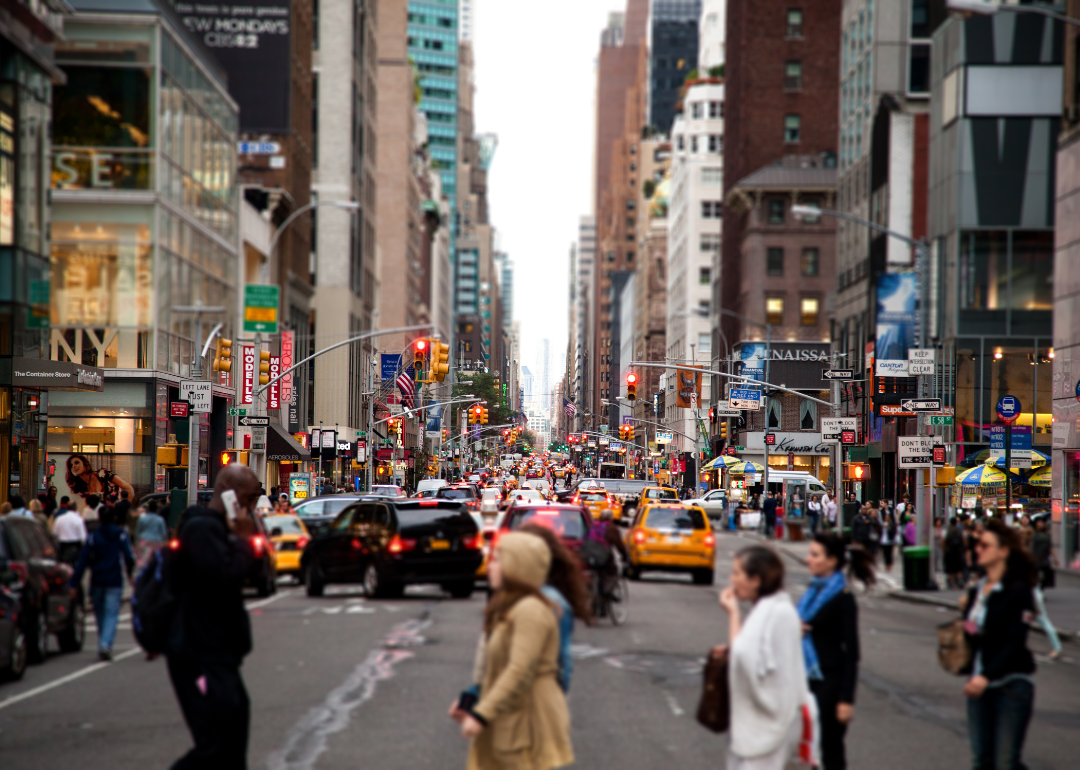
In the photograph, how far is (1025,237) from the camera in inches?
2050

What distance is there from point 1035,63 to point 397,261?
79.8 meters

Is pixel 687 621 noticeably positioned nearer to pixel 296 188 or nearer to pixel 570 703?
pixel 570 703

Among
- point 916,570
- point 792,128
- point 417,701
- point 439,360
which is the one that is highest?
point 792,128

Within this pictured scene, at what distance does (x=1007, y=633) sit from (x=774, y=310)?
92.8m

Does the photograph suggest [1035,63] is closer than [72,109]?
No

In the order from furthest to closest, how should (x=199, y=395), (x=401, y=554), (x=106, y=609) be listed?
1. (x=199, y=395)
2. (x=401, y=554)
3. (x=106, y=609)

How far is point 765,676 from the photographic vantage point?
7.26 metres

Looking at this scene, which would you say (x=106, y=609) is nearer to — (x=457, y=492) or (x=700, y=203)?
(x=457, y=492)

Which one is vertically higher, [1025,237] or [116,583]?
[1025,237]

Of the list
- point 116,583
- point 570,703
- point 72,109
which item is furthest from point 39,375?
point 570,703

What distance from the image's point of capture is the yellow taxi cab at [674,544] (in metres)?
25.4

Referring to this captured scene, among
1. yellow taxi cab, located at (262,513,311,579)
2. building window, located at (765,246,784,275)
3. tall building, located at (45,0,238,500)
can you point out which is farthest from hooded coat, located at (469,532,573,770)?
building window, located at (765,246,784,275)

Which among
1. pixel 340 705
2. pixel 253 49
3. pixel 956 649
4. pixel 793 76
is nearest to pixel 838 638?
pixel 956 649

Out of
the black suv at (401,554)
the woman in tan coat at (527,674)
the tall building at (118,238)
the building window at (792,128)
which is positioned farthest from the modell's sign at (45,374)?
the building window at (792,128)
